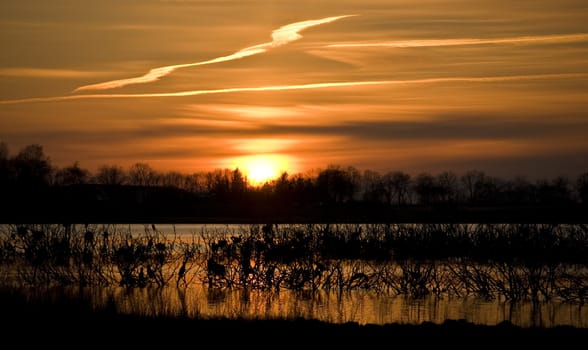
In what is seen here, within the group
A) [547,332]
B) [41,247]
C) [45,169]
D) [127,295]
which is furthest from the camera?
[45,169]

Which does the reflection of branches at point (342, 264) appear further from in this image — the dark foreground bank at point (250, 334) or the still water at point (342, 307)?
the dark foreground bank at point (250, 334)

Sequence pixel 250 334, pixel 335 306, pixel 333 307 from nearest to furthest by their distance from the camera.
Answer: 1. pixel 250 334
2. pixel 333 307
3. pixel 335 306

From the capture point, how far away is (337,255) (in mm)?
31672

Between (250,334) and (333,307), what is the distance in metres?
8.35

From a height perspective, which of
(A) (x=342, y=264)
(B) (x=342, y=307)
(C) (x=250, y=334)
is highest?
(A) (x=342, y=264)

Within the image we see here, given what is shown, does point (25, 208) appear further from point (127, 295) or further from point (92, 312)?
point (92, 312)

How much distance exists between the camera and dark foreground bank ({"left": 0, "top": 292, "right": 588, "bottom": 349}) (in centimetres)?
1625

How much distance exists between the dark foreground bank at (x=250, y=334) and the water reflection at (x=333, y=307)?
2.65m

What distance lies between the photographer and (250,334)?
17.2 m

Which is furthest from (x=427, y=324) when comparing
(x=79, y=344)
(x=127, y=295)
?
(x=127, y=295)

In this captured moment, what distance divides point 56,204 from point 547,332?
76588 mm

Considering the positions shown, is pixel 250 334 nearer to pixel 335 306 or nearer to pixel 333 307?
pixel 333 307

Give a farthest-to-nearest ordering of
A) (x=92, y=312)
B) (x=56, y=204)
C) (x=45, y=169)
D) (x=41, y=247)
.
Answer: (x=45, y=169)
(x=56, y=204)
(x=41, y=247)
(x=92, y=312)

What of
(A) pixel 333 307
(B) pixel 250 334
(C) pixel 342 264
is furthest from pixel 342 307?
(B) pixel 250 334
